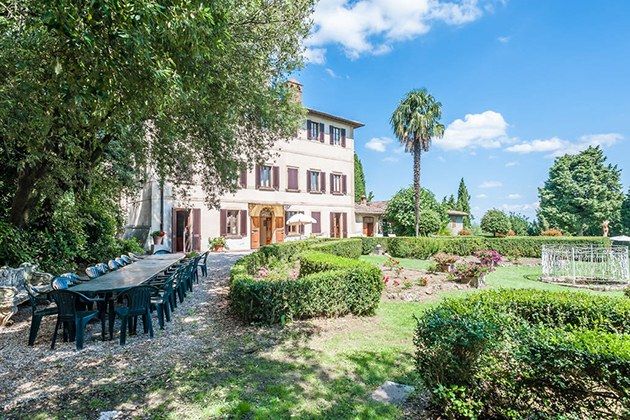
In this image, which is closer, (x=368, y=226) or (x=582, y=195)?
(x=368, y=226)

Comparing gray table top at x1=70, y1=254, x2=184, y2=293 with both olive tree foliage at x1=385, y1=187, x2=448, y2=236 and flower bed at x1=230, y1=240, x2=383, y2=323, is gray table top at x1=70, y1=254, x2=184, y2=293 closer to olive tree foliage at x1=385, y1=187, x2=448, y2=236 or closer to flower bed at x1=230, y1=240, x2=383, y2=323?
flower bed at x1=230, y1=240, x2=383, y2=323

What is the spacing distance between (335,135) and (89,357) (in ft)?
74.1

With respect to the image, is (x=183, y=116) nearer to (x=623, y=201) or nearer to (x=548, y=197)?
(x=548, y=197)

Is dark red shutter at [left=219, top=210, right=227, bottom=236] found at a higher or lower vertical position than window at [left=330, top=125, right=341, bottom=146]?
lower

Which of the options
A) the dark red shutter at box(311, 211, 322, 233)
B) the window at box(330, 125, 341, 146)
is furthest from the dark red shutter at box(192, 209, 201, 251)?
the window at box(330, 125, 341, 146)

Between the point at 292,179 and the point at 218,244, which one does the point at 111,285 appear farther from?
the point at 292,179

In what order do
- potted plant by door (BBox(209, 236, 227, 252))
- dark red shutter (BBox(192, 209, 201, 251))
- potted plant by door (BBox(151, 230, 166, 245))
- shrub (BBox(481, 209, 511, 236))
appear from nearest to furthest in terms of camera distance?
potted plant by door (BBox(151, 230, 166, 245))
dark red shutter (BBox(192, 209, 201, 251))
potted plant by door (BBox(209, 236, 227, 252))
shrub (BBox(481, 209, 511, 236))

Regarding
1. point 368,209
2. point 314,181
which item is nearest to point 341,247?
point 314,181

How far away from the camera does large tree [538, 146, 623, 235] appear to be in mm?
32031

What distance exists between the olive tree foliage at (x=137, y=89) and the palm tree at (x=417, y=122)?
16.2 meters

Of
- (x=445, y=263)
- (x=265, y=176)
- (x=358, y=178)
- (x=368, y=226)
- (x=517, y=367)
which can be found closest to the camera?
(x=517, y=367)

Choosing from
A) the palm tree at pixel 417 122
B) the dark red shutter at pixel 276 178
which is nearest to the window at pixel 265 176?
the dark red shutter at pixel 276 178

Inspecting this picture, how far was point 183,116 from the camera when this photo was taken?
9273 millimetres

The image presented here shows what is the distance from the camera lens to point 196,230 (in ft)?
66.1
